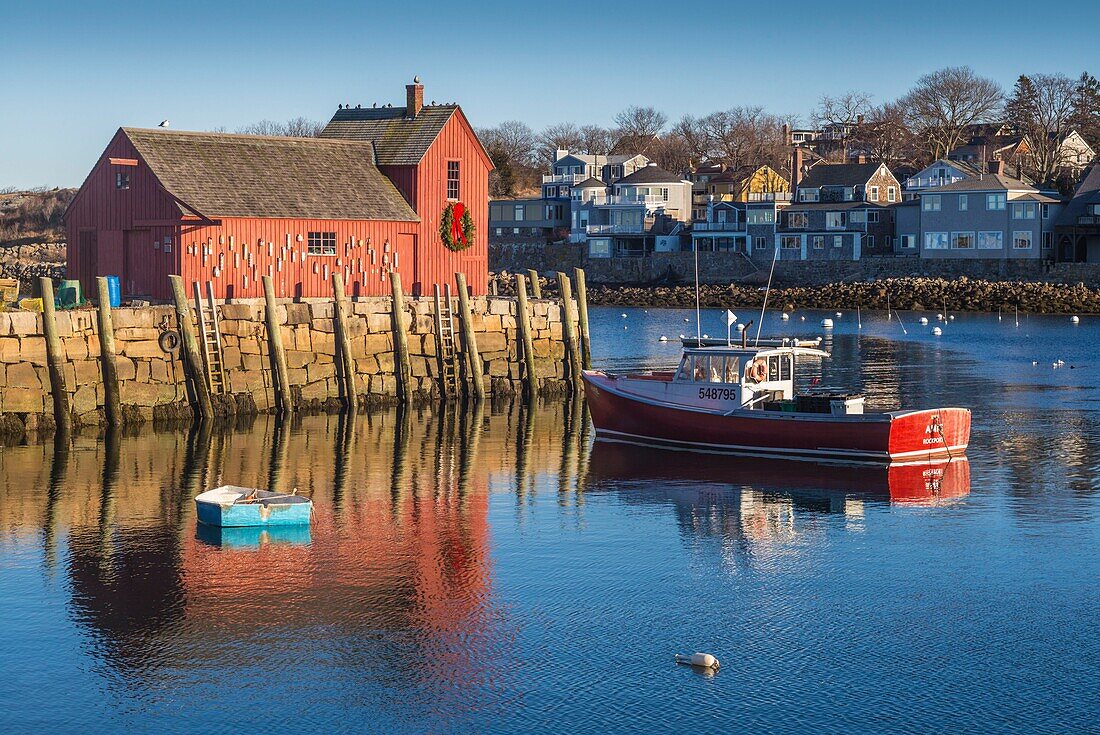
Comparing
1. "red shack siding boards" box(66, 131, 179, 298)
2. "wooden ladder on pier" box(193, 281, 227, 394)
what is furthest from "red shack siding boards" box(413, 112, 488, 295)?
"wooden ladder on pier" box(193, 281, 227, 394)

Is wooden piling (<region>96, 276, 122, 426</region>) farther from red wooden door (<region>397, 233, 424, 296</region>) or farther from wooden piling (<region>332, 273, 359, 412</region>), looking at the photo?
red wooden door (<region>397, 233, 424, 296</region>)

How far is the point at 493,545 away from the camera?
83.8 ft

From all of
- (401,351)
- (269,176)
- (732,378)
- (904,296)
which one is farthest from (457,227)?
(904,296)

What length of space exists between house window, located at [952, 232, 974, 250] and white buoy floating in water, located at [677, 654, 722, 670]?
99444 millimetres

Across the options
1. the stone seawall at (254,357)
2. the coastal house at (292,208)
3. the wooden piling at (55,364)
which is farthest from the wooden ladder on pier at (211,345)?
the coastal house at (292,208)

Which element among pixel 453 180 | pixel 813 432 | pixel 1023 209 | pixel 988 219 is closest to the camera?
pixel 813 432

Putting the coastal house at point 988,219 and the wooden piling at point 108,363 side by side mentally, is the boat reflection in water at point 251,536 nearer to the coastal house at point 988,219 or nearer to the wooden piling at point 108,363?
the wooden piling at point 108,363

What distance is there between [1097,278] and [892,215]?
21.7 meters

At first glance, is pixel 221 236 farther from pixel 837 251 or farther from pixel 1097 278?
pixel 837 251

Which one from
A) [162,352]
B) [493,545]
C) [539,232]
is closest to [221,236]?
[162,352]

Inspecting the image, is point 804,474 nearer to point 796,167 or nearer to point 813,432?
point 813,432

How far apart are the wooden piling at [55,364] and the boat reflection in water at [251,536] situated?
1123cm

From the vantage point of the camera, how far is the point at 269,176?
47188 millimetres

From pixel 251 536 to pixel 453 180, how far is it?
27129 millimetres
